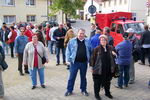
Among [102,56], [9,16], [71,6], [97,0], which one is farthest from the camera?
[97,0]

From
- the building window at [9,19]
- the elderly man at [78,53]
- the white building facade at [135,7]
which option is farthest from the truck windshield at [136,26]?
the building window at [9,19]

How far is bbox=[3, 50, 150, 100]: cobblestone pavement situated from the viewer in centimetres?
751

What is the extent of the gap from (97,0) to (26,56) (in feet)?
224

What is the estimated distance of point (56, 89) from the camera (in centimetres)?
829

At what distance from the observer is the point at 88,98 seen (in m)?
7.36

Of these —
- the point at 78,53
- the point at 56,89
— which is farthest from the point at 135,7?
the point at 78,53

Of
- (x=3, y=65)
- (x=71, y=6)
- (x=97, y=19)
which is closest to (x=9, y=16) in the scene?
(x=71, y=6)

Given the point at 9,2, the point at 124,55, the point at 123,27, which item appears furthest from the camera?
the point at 9,2

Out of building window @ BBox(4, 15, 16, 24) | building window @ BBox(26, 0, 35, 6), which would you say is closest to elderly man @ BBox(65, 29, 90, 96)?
building window @ BBox(4, 15, 16, 24)

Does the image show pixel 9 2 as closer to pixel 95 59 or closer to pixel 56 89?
pixel 56 89

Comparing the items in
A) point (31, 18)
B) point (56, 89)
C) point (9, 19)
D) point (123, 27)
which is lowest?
Result: point (56, 89)

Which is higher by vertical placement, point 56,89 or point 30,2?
point 30,2

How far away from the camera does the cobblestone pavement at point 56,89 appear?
7.51 meters

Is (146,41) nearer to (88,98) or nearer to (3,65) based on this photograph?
(88,98)
